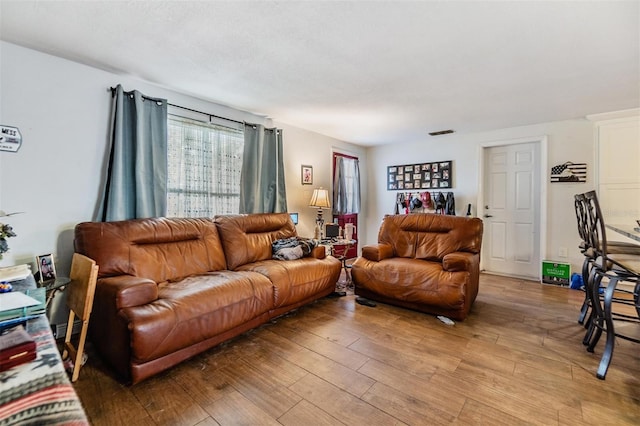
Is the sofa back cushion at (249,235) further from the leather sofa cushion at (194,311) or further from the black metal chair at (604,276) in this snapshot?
the black metal chair at (604,276)

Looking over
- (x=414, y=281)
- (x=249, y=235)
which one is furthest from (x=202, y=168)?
(x=414, y=281)

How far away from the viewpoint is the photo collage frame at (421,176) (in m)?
4.78

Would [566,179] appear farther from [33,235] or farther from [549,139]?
[33,235]

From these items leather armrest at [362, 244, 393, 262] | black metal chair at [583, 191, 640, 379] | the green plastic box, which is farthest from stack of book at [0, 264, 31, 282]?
the green plastic box

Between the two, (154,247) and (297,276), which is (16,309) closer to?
(154,247)

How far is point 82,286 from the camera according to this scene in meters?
1.77

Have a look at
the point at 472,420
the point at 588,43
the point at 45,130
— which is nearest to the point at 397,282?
the point at 472,420

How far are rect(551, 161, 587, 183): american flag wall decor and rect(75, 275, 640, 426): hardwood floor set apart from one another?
2108mm

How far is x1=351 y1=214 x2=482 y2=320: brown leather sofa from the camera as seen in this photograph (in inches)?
104

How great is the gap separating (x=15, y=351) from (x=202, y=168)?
8.69 ft

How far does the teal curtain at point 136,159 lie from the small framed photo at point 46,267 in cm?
47

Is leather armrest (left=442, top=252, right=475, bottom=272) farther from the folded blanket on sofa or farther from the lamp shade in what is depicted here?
the lamp shade

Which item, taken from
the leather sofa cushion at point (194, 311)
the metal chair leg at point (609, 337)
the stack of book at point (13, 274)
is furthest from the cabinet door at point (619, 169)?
the stack of book at point (13, 274)

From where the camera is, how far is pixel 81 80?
2.39 m
